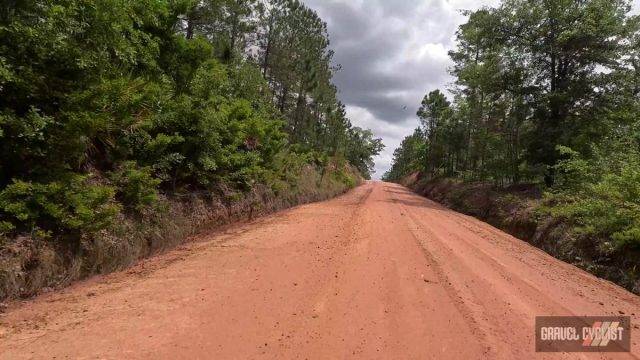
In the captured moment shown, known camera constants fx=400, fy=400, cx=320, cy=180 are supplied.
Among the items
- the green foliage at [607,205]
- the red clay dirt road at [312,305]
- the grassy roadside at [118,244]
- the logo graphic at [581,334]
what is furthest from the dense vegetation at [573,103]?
the grassy roadside at [118,244]

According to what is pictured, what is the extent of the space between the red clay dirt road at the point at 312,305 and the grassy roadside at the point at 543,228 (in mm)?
901

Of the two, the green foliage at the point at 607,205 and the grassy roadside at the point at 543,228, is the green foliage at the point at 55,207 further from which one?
the green foliage at the point at 607,205

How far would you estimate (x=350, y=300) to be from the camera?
5422 millimetres

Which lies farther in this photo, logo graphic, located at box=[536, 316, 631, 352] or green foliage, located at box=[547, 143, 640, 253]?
green foliage, located at box=[547, 143, 640, 253]

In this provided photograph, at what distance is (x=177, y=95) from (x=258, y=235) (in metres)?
4.46

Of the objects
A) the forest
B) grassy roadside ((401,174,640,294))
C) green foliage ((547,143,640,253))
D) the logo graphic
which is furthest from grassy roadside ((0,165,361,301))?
green foliage ((547,143,640,253))

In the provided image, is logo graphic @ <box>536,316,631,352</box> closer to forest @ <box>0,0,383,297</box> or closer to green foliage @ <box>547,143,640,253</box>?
green foliage @ <box>547,143,640,253</box>

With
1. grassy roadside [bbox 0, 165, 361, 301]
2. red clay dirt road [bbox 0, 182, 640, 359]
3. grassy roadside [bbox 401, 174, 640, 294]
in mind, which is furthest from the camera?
grassy roadside [bbox 401, 174, 640, 294]

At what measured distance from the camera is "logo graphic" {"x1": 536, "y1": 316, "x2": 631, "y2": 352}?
4.62 meters

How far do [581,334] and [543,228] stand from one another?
30.0ft

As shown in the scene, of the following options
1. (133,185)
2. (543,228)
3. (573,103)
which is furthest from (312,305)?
(573,103)

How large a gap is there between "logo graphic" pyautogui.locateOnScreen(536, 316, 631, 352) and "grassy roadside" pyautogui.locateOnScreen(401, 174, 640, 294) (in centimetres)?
358

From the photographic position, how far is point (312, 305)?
17.1ft

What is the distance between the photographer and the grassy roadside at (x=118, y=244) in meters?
5.31
